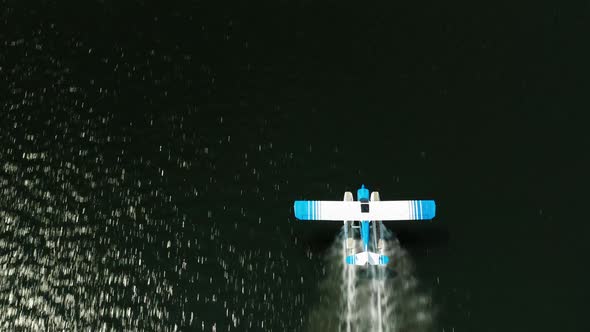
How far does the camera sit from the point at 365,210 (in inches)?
215

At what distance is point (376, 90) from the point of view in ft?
24.1

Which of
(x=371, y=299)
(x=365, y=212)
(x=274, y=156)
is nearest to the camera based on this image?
(x=371, y=299)

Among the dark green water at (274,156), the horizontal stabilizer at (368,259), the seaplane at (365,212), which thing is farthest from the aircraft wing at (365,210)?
the horizontal stabilizer at (368,259)

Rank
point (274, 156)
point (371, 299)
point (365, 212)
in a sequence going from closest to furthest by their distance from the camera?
1. point (371, 299)
2. point (365, 212)
3. point (274, 156)

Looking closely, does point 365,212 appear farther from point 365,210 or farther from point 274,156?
point 274,156

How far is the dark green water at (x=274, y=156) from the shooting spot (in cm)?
525

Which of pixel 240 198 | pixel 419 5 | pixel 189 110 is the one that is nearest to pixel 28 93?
pixel 189 110

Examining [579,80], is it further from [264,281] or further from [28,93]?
[28,93]

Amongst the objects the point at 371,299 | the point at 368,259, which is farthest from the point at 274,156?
the point at 371,299

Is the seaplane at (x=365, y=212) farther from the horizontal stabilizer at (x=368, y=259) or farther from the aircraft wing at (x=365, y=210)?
the horizontal stabilizer at (x=368, y=259)

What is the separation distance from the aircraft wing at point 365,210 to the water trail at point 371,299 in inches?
12.4

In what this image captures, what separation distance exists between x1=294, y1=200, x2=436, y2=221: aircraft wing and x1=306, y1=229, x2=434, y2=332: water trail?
0.31m

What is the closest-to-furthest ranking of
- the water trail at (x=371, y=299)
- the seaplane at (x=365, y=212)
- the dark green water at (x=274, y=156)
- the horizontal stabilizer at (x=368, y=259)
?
1. the water trail at (x=371, y=299)
2. the horizontal stabilizer at (x=368, y=259)
3. the dark green water at (x=274, y=156)
4. the seaplane at (x=365, y=212)

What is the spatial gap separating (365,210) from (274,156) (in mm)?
1503
